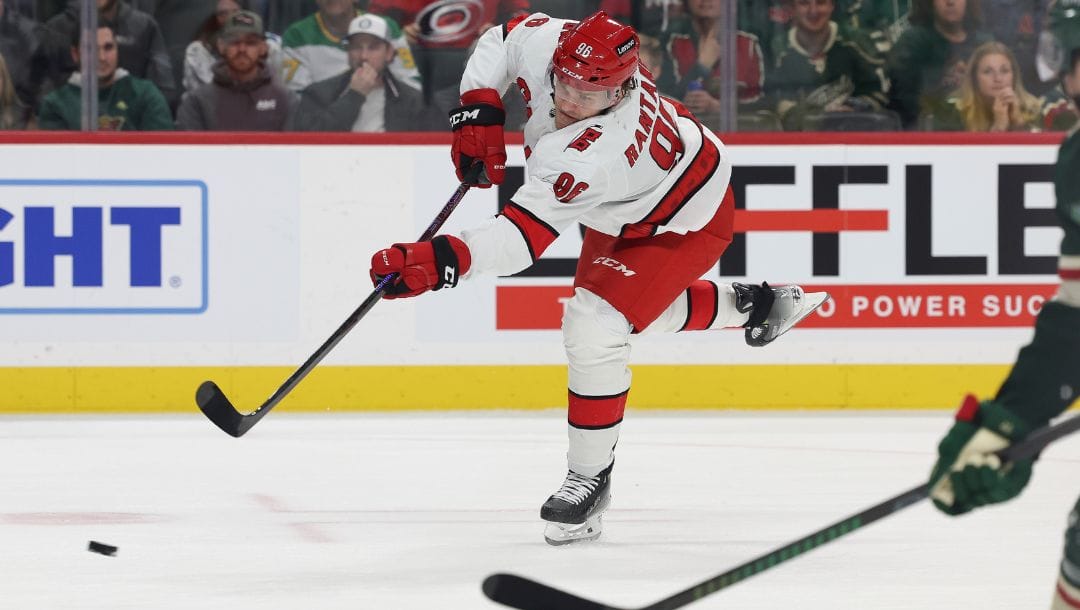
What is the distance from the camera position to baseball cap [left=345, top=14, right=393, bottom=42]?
5125 millimetres

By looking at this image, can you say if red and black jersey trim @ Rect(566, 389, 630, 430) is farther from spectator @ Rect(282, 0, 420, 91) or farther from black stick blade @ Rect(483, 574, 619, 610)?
spectator @ Rect(282, 0, 420, 91)

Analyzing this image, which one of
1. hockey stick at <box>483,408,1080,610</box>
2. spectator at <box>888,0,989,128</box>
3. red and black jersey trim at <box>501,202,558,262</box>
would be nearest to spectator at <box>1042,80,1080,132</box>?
spectator at <box>888,0,989,128</box>

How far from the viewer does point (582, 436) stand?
10.3ft

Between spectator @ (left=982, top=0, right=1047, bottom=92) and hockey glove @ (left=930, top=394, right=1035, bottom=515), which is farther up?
spectator @ (left=982, top=0, right=1047, bottom=92)

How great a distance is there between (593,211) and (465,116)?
43cm

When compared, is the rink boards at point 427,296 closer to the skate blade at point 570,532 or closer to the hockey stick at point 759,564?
the skate blade at point 570,532

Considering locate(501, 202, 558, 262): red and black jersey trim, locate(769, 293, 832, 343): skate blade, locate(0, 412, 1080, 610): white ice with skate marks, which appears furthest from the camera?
locate(769, 293, 832, 343): skate blade

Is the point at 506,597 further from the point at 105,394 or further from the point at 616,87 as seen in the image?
the point at 105,394

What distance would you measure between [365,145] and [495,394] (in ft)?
3.03

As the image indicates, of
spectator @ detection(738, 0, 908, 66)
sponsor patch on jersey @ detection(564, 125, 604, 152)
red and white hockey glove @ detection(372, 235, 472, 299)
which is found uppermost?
spectator @ detection(738, 0, 908, 66)

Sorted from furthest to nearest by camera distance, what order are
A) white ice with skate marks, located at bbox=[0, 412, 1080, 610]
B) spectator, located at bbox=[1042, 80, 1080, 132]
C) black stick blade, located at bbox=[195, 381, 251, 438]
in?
1. spectator, located at bbox=[1042, 80, 1080, 132]
2. black stick blade, located at bbox=[195, 381, 251, 438]
3. white ice with skate marks, located at bbox=[0, 412, 1080, 610]

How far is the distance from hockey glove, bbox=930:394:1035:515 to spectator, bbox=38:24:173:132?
154 inches

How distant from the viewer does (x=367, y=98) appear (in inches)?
202

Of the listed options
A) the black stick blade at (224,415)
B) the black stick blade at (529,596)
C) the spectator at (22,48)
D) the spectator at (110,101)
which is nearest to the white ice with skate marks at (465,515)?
the black stick blade at (224,415)
